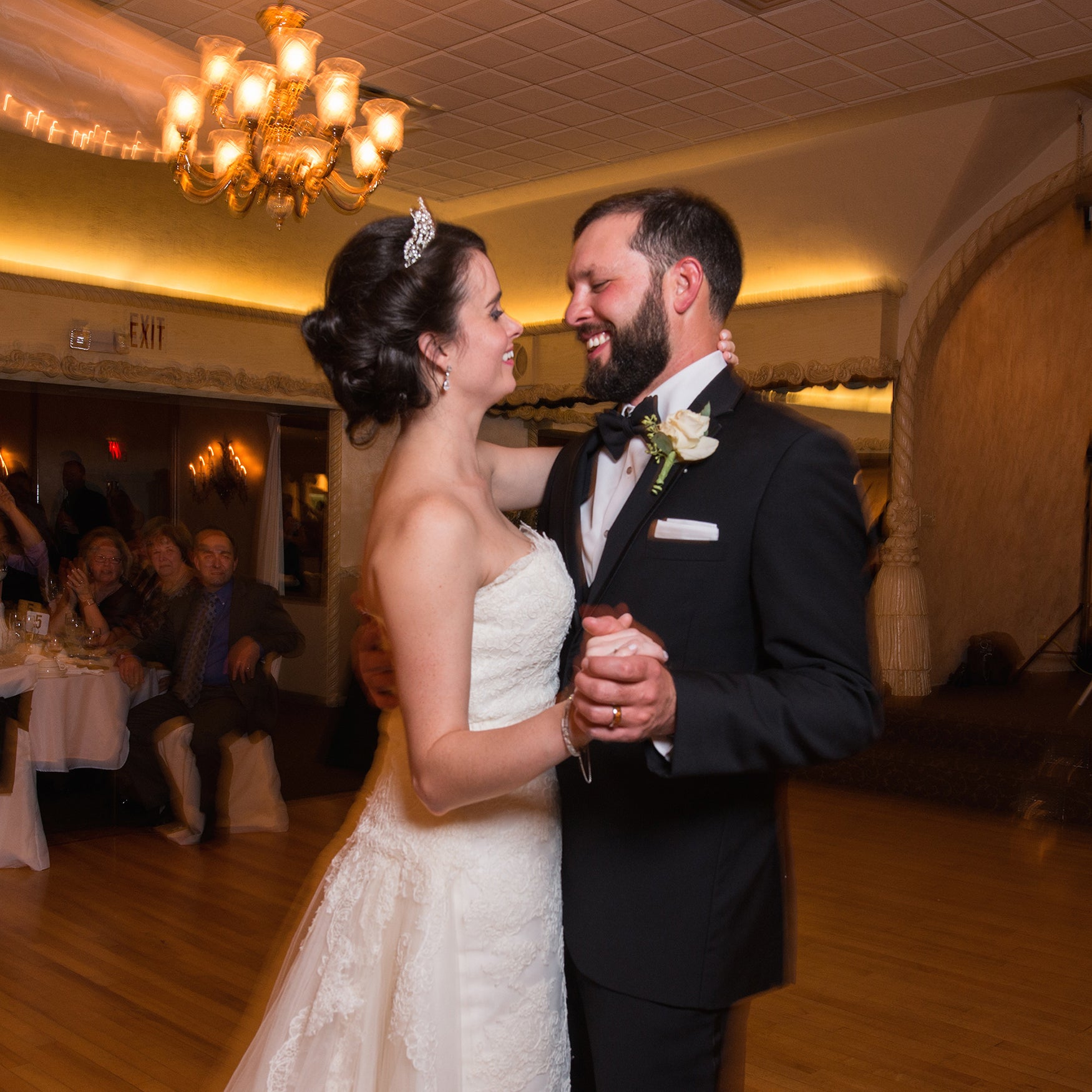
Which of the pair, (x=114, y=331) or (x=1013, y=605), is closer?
(x=114, y=331)

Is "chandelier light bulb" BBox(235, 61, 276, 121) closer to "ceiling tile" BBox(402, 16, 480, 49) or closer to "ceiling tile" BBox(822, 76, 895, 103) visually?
"ceiling tile" BBox(402, 16, 480, 49)

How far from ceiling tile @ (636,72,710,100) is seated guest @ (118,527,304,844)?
3.23 meters

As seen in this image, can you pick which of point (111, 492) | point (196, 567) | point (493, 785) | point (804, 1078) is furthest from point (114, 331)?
point (493, 785)

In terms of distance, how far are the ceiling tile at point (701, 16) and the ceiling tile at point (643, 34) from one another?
0.18 ft

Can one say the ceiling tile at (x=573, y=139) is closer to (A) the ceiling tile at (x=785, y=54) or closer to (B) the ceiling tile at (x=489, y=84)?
(B) the ceiling tile at (x=489, y=84)

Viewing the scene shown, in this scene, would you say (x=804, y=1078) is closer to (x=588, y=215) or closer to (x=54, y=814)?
(x=588, y=215)

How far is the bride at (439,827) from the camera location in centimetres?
173

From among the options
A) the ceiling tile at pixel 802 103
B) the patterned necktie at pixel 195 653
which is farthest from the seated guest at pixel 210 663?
the ceiling tile at pixel 802 103

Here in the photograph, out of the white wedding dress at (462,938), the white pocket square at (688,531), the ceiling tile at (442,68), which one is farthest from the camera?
the ceiling tile at (442,68)

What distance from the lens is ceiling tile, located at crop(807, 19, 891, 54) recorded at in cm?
529

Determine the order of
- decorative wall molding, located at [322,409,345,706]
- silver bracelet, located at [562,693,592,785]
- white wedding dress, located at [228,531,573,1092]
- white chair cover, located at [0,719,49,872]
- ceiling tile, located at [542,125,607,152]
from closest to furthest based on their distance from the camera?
silver bracelet, located at [562,693,592,785]
white wedding dress, located at [228,531,573,1092]
white chair cover, located at [0,719,49,872]
ceiling tile, located at [542,125,607,152]
decorative wall molding, located at [322,409,345,706]

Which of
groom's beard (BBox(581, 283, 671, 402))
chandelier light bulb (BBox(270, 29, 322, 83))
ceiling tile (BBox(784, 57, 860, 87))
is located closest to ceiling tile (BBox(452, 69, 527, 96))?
ceiling tile (BBox(784, 57, 860, 87))

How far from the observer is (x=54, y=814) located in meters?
5.63

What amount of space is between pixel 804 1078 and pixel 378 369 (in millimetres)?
2361
